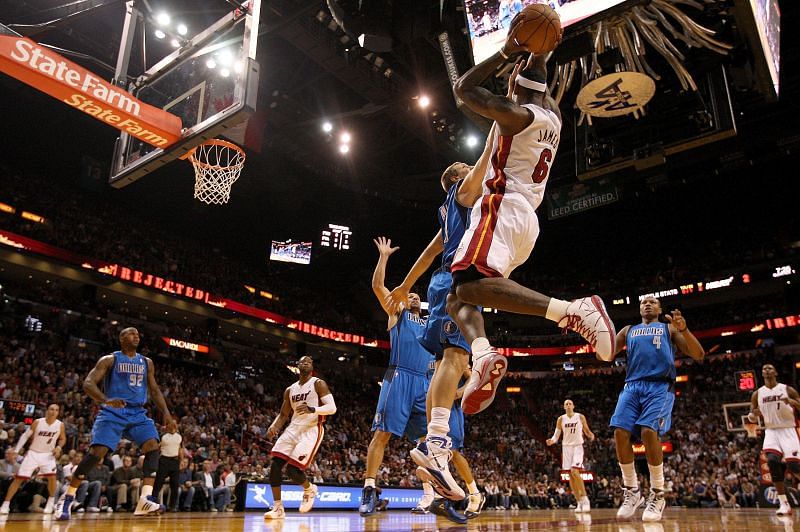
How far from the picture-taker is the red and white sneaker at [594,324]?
2703mm

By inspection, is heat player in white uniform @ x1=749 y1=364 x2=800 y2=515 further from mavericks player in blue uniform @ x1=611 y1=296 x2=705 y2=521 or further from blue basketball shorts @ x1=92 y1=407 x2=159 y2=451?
blue basketball shorts @ x1=92 y1=407 x2=159 y2=451

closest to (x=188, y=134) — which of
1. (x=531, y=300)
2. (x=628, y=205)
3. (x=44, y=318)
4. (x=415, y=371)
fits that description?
(x=415, y=371)

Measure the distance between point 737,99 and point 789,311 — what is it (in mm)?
19488

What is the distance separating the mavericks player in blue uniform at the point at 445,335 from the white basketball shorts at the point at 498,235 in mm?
356

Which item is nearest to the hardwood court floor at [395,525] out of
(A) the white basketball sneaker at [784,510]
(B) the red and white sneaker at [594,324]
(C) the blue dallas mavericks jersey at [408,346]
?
(B) the red and white sneaker at [594,324]

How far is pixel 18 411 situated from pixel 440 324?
12.8 m

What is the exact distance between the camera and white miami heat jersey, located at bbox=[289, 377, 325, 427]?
6.55m

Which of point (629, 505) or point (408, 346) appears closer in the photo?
point (629, 505)

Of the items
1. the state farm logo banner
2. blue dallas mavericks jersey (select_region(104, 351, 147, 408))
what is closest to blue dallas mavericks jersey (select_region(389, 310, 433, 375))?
blue dallas mavericks jersey (select_region(104, 351, 147, 408))

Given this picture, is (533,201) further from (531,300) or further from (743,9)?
(743,9)

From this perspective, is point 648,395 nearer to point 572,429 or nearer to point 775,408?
point 775,408

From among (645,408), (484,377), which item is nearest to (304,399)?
(645,408)

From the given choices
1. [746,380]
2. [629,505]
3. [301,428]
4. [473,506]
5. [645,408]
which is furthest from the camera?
[746,380]

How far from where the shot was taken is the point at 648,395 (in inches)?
215
